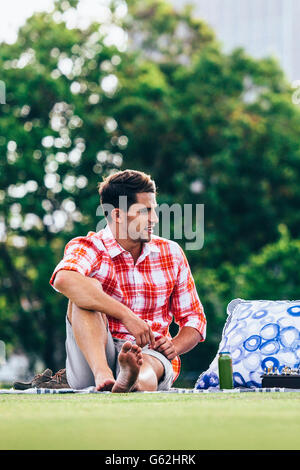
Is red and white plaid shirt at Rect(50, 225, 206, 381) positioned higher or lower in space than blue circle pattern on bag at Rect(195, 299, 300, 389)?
higher

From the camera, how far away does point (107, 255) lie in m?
4.39

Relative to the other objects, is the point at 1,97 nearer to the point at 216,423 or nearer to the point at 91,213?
the point at 91,213

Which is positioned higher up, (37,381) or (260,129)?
(260,129)

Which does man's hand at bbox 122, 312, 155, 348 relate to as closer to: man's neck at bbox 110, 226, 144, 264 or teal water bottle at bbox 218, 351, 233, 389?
teal water bottle at bbox 218, 351, 233, 389

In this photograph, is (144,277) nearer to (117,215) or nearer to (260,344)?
(117,215)

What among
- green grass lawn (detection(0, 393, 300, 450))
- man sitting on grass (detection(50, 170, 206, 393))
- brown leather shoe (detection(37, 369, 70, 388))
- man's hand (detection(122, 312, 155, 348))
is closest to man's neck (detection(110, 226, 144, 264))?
man sitting on grass (detection(50, 170, 206, 393))

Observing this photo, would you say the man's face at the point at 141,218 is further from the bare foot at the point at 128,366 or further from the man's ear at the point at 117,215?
the bare foot at the point at 128,366

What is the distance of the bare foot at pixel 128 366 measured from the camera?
3.59m

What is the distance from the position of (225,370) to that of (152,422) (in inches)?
60.0

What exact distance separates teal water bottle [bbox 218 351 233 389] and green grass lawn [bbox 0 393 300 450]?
514 millimetres

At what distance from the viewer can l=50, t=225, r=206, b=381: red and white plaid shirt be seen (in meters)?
4.34

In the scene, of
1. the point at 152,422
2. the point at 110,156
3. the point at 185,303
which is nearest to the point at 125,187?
the point at 185,303

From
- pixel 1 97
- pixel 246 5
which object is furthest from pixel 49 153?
pixel 246 5

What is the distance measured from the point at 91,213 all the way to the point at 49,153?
199 centimetres
